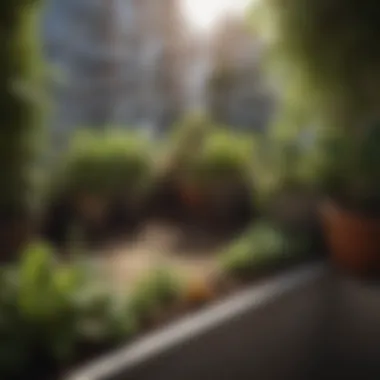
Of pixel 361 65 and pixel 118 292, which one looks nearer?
pixel 118 292

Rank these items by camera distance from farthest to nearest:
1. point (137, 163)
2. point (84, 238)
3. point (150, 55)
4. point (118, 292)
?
point (150, 55) < point (137, 163) < point (84, 238) < point (118, 292)

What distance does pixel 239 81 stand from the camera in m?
3.47

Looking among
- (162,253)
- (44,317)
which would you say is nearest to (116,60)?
(162,253)

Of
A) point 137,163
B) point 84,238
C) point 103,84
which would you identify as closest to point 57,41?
point 103,84

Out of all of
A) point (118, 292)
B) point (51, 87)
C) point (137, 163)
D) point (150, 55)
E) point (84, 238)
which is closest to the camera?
point (118, 292)

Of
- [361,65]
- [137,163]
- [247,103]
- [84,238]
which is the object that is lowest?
[84,238]

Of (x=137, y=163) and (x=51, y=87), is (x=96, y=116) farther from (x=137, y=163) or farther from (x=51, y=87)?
(x=51, y=87)

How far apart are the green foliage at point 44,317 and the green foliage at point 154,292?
199 millimetres

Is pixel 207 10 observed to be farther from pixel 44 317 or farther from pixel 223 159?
pixel 44 317

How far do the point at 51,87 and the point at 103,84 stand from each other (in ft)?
2.26

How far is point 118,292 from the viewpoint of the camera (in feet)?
7.75

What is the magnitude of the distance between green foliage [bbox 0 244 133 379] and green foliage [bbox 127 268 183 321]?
0.65 ft

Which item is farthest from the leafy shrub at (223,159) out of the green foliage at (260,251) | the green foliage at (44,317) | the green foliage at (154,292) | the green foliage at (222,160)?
the green foliage at (44,317)

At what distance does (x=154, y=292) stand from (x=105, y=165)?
84cm
